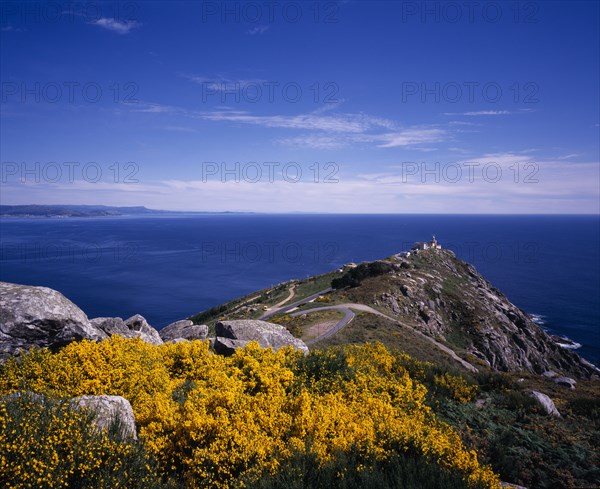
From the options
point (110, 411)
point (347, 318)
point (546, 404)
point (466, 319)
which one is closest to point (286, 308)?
point (347, 318)

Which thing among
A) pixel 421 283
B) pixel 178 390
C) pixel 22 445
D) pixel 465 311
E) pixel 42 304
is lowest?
pixel 465 311

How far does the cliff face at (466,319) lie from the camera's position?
165 ft

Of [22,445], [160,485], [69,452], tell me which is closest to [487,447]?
[160,485]

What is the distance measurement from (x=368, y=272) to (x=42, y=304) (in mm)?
54758

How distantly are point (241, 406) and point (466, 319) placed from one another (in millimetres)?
55039

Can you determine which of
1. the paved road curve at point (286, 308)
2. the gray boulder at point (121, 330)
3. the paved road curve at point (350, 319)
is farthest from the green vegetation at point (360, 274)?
the gray boulder at point (121, 330)

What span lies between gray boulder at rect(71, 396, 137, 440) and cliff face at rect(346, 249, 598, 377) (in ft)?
130

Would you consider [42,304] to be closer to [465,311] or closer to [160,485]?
[160,485]

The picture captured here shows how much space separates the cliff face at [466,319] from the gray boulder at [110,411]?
3962 cm

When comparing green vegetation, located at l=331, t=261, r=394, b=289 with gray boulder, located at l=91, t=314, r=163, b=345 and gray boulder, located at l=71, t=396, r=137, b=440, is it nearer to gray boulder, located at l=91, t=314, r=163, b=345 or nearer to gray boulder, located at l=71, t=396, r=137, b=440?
gray boulder, located at l=91, t=314, r=163, b=345

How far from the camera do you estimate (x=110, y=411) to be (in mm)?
10078

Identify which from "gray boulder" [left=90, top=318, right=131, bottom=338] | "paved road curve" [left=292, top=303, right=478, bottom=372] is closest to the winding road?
"paved road curve" [left=292, top=303, right=478, bottom=372]

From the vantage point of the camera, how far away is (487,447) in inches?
496

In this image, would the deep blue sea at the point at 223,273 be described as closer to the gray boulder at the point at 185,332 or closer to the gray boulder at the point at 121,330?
the gray boulder at the point at 185,332
